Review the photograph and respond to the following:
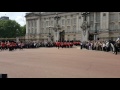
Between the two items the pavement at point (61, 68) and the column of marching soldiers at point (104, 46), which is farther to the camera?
the column of marching soldiers at point (104, 46)

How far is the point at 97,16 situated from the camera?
3324 inches

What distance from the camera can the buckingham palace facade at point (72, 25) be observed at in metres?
77.6

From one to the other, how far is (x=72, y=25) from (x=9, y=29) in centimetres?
3599

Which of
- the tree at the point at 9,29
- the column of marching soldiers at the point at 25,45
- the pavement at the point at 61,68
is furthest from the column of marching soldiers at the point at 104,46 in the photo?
the tree at the point at 9,29

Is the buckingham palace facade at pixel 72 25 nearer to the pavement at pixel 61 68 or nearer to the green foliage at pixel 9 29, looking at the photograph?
the green foliage at pixel 9 29

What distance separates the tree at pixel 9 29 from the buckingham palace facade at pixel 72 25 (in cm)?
743

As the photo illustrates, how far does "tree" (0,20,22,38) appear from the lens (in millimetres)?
112750

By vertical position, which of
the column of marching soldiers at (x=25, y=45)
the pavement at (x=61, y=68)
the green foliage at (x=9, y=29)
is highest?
the green foliage at (x=9, y=29)

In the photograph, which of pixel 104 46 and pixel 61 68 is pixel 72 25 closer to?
pixel 104 46

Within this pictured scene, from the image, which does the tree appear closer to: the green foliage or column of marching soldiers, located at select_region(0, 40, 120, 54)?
the green foliage

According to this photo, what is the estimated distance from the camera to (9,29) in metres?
116
